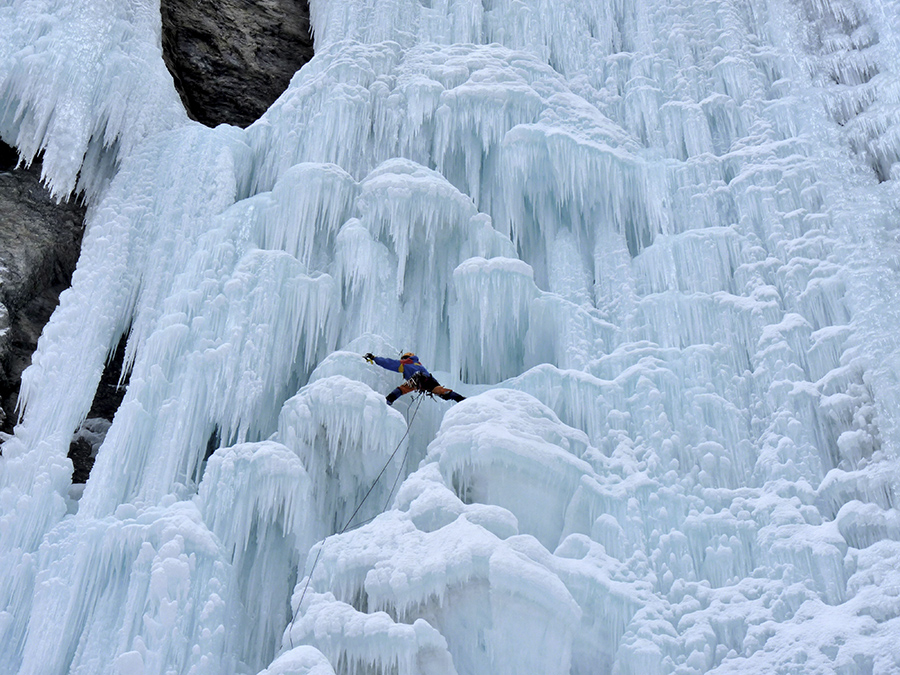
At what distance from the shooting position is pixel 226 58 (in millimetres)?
10820

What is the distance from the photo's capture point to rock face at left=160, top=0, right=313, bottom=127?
10.7 meters

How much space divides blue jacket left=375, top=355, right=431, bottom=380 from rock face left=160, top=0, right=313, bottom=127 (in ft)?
17.4

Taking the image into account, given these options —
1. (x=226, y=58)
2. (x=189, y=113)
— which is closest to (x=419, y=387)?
(x=189, y=113)

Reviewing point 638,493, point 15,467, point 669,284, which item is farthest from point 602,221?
point 15,467

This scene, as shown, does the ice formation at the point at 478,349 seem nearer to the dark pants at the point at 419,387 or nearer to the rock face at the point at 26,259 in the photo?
the dark pants at the point at 419,387

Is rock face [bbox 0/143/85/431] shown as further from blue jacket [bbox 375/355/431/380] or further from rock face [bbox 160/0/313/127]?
blue jacket [bbox 375/355/431/380]

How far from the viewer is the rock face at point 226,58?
10672 millimetres

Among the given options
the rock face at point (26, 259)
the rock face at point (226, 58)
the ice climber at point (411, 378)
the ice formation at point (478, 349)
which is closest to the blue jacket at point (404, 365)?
the ice climber at point (411, 378)

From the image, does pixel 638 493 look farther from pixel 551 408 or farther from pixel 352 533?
Result: pixel 352 533

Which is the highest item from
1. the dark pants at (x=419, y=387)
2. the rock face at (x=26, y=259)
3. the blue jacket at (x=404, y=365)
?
the rock face at (x=26, y=259)

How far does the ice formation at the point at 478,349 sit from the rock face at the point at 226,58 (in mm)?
1337

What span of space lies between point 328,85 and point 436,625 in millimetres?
5882

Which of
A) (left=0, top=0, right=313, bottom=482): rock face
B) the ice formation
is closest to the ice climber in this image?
the ice formation

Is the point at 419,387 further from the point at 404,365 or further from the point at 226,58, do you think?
the point at 226,58
